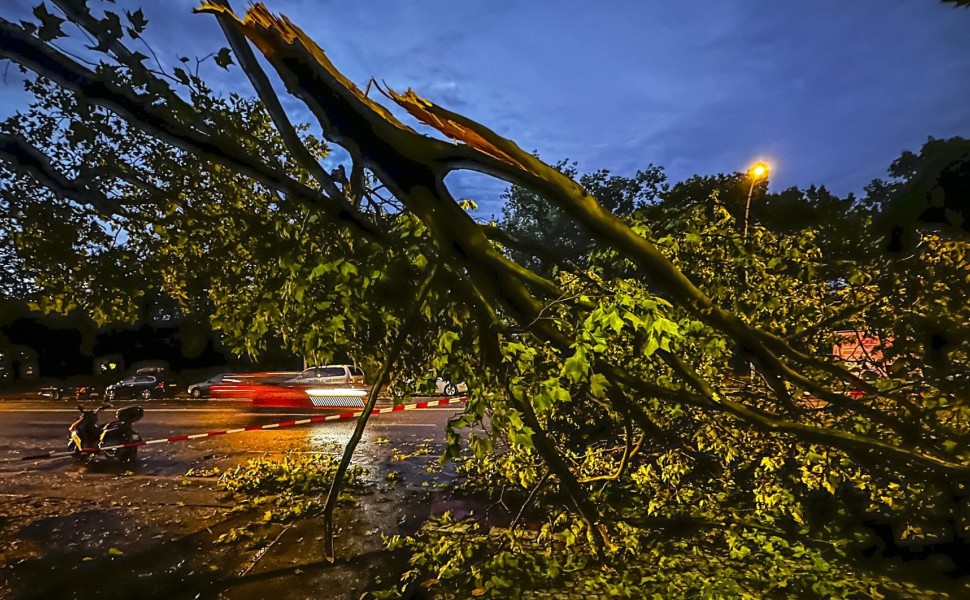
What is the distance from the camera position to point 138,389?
67.4 ft

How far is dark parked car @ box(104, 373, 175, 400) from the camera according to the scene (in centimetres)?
2039

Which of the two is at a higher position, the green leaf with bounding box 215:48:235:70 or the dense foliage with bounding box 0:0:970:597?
the green leaf with bounding box 215:48:235:70

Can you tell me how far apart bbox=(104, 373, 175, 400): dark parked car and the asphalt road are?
189cm

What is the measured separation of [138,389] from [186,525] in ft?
59.4

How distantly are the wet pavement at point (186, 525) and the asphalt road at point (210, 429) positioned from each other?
7 cm

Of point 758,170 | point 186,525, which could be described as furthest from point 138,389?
point 758,170

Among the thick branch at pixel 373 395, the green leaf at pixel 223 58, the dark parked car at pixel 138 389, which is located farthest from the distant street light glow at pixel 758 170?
the dark parked car at pixel 138 389

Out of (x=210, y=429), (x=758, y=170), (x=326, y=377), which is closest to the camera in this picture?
(x=758, y=170)

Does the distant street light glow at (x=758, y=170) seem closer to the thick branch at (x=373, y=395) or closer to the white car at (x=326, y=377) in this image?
the thick branch at (x=373, y=395)

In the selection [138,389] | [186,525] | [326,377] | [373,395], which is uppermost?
[373,395]

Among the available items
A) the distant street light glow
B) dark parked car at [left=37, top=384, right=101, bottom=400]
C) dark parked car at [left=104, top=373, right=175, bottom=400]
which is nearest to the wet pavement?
the distant street light glow

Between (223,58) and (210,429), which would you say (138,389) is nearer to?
(210,429)

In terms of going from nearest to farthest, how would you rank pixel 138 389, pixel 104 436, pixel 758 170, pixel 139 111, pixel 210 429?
pixel 139 111
pixel 758 170
pixel 104 436
pixel 210 429
pixel 138 389

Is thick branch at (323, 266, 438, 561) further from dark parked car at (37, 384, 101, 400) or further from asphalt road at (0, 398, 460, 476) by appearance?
dark parked car at (37, 384, 101, 400)
